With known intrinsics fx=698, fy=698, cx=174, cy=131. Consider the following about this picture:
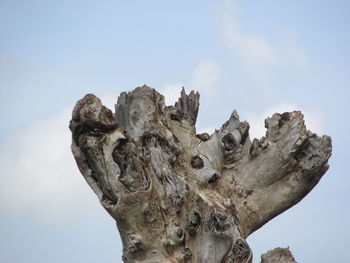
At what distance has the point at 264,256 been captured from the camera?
7609 mm

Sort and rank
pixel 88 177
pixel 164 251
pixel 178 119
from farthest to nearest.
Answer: pixel 178 119
pixel 88 177
pixel 164 251

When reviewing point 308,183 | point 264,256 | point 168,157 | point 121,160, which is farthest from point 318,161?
point 121,160

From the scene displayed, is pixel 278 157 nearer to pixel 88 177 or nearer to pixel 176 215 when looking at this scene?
pixel 176 215

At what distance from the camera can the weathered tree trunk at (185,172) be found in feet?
23.0

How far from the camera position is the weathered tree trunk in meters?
7.00

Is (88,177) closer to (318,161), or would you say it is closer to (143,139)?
(143,139)

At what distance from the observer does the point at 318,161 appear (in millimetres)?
7652

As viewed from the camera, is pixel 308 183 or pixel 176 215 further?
pixel 308 183

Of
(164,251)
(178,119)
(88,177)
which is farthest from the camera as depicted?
(178,119)

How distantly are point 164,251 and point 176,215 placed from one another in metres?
0.39

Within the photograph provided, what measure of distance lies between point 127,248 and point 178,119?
5.55ft

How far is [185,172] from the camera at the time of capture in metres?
7.46

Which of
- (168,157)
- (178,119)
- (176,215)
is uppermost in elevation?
Result: (178,119)

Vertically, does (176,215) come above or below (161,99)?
below
